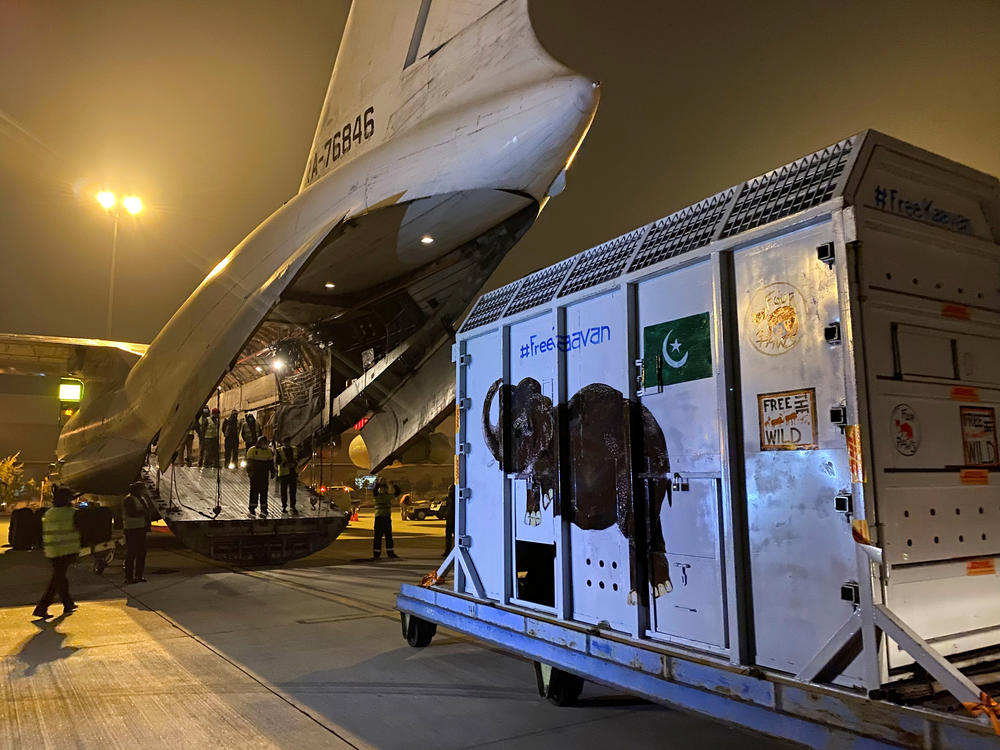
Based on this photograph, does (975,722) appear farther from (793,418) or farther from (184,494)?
(184,494)

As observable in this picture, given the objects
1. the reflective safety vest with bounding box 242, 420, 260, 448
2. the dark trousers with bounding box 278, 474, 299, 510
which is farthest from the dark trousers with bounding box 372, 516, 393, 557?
the reflective safety vest with bounding box 242, 420, 260, 448

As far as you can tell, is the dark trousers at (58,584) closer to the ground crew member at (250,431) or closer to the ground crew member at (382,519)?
the ground crew member at (382,519)

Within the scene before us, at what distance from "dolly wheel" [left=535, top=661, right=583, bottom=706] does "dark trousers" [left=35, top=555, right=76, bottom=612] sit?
679cm

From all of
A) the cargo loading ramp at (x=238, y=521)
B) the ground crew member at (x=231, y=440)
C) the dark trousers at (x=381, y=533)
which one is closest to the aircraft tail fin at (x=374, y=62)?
the ground crew member at (x=231, y=440)

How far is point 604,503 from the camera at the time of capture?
456cm

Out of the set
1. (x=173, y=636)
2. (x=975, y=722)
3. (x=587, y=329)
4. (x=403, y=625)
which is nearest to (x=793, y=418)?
(x=975, y=722)

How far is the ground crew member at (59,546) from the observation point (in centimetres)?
863

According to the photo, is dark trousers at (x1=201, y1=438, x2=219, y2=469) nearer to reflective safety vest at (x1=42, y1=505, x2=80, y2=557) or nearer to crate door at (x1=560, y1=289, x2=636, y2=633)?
reflective safety vest at (x1=42, y1=505, x2=80, y2=557)

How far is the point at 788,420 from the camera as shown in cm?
346

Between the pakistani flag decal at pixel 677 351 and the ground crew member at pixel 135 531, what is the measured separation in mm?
9944

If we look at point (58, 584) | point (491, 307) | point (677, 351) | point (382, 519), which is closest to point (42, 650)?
point (58, 584)

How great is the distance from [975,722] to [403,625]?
540 cm

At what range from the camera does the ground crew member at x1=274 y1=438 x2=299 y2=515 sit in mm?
14297

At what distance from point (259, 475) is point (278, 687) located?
8.55 metres
